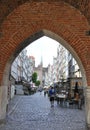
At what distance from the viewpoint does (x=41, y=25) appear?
14430mm

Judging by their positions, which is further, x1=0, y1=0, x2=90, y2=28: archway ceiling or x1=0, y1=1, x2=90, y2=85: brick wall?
x1=0, y1=1, x2=90, y2=85: brick wall

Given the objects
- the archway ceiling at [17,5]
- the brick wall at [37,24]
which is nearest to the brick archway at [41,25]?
the brick wall at [37,24]

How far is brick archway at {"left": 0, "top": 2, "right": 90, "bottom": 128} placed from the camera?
47.0 feet

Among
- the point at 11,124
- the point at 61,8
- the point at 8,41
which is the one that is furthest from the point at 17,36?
the point at 11,124

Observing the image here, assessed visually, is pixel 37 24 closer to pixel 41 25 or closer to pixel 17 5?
pixel 41 25

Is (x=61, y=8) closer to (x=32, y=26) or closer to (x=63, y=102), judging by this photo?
(x=32, y=26)

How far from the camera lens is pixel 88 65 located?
14.1 metres

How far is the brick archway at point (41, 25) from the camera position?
1431cm

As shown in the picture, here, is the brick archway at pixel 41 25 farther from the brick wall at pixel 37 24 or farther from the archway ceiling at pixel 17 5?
the archway ceiling at pixel 17 5

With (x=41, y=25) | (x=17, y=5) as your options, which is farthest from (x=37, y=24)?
(x=17, y=5)

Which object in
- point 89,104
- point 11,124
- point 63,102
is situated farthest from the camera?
point 63,102

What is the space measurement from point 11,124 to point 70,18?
4508 mm

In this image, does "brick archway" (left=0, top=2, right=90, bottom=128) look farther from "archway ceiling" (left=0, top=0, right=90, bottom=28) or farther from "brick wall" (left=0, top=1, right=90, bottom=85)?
"archway ceiling" (left=0, top=0, right=90, bottom=28)

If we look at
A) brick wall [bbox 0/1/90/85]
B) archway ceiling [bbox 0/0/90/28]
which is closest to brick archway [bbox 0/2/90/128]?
brick wall [bbox 0/1/90/85]
